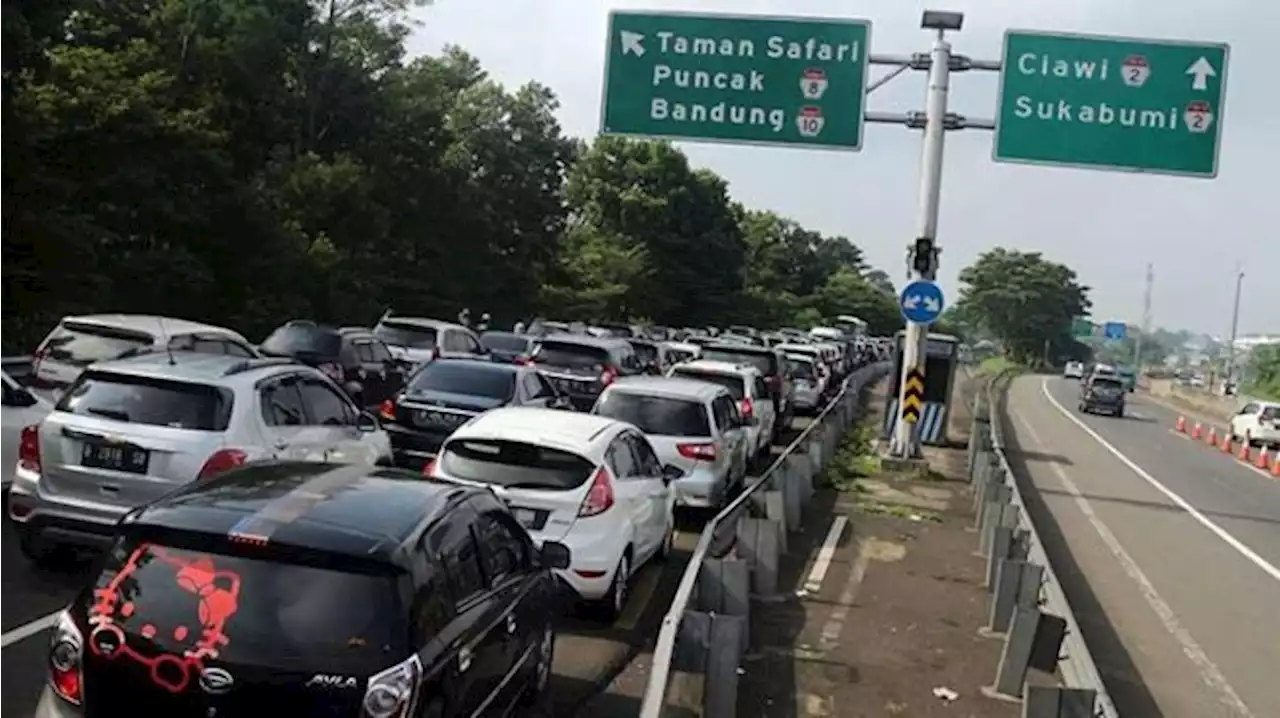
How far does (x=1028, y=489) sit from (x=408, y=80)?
105 feet

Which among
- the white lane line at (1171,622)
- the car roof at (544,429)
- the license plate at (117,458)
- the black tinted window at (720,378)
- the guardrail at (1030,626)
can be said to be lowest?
the white lane line at (1171,622)

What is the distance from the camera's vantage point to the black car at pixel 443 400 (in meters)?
15.6

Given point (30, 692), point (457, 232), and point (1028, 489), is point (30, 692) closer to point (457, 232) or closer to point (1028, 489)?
point (1028, 489)


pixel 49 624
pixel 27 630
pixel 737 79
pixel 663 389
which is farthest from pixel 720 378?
pixel 27 630

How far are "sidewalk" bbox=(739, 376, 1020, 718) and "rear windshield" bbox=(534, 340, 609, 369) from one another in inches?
243

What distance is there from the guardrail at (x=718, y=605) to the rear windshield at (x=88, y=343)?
6771 mm

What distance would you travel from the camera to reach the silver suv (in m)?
9.53

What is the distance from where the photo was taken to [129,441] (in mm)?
9594

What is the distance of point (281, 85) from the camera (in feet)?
143

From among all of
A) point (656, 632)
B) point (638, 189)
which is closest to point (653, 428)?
point (656, 632)

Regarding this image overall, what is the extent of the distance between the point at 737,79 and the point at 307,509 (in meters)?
18.2

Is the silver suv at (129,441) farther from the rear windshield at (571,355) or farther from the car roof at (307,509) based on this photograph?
the rear windshield at (571,355)

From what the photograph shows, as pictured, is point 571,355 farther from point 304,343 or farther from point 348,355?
point 304,343

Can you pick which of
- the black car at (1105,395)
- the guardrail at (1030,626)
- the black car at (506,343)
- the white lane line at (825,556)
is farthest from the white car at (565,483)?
the black car at (1105,395)
